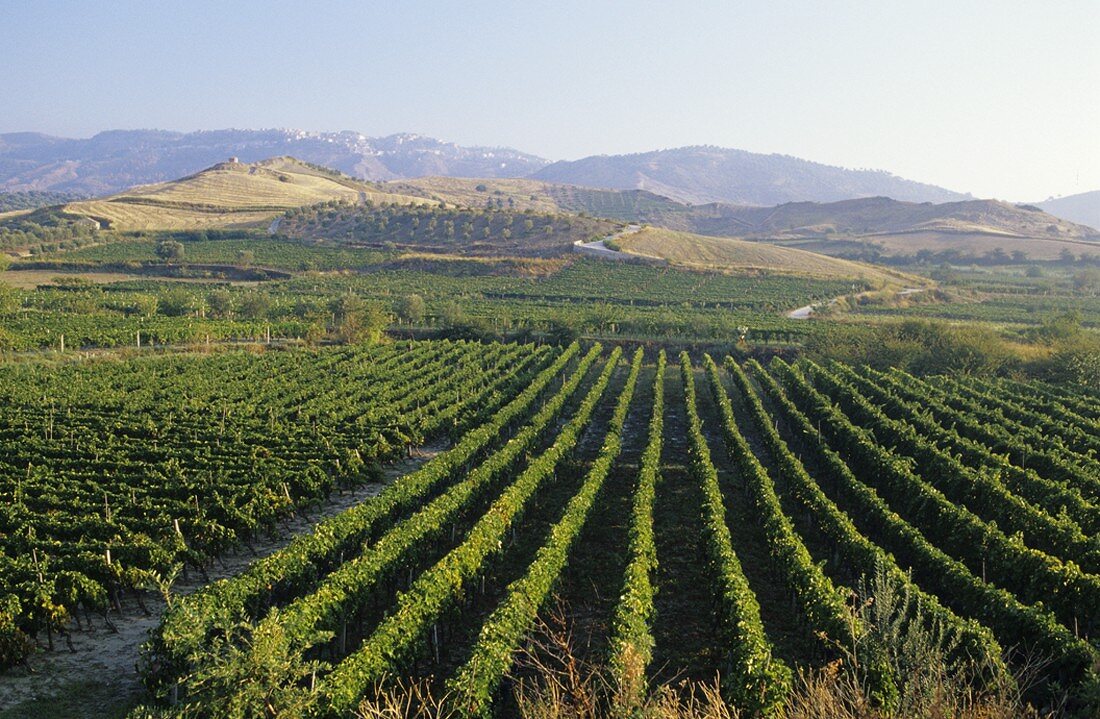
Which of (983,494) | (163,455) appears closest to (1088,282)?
(983,494)

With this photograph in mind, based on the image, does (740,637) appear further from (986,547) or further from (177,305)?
(177,305)

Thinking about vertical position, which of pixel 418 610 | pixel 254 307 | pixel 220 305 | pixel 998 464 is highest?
pixel 998 464

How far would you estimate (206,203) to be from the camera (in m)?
161

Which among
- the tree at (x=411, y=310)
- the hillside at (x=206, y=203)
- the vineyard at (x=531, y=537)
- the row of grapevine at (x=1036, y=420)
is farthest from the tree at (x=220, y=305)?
the hillside at (x=206, y=203)

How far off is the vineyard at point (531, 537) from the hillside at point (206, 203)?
118m

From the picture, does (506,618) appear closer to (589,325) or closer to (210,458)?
(210,458)

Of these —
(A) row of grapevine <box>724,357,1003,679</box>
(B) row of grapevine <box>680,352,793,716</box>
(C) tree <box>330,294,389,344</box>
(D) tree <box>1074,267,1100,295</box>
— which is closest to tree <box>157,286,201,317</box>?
(C) tree <box>330,294,389,344</box>

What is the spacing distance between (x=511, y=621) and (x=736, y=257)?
11770 cm

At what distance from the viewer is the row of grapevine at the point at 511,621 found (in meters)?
12.7

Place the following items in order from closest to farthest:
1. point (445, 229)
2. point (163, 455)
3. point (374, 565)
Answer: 1. point (374, 565)
2. point (163, 455)
3. point (445, 229)

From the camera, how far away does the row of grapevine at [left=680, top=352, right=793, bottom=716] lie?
502 inches

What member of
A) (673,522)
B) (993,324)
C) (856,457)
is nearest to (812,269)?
(993,324)

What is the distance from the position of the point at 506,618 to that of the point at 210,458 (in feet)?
53.3

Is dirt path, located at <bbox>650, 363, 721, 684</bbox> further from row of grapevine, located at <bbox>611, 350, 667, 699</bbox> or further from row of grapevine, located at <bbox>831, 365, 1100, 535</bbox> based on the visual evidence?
row of grapevine, located at <bbox>831, 365, 1100, 535</bbox>
